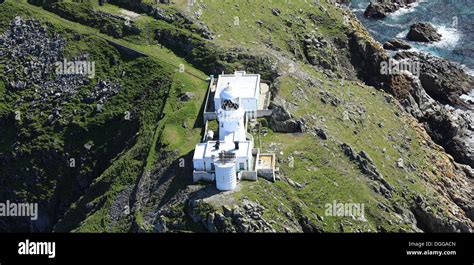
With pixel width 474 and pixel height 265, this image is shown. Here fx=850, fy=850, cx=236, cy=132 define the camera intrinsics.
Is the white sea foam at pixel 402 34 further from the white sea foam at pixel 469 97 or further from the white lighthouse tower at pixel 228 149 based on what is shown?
the white lighthouse tower at pixel 228 149

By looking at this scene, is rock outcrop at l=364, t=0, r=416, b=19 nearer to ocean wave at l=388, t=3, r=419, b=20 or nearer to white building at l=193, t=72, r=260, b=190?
ocean wave at l=388, t=3, r=419, b=20

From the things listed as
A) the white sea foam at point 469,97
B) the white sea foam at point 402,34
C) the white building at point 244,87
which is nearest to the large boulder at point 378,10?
the white sea foam at point 402,34

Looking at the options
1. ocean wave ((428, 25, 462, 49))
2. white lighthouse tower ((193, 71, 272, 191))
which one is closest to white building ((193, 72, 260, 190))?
white lighthouse tower ((193, 71, 272, 191))

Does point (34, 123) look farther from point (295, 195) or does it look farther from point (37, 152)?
point (295, 195)

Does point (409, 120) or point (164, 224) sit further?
point (409, 120)
